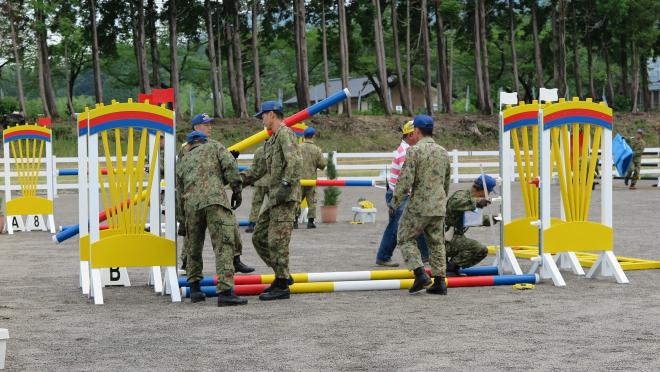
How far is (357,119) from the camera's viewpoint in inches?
2381

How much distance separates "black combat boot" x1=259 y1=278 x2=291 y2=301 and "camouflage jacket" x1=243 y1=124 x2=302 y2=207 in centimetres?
76

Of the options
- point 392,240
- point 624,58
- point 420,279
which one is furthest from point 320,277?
point 624,58

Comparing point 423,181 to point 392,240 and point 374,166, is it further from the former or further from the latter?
point 374,166

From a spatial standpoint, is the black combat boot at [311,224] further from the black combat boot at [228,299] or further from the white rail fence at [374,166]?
the white rail fence at [374,166]

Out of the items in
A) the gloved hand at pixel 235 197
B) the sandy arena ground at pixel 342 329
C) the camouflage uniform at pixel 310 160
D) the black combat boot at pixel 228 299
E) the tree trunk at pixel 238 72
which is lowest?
the sandy arena ground at pixel 342 329

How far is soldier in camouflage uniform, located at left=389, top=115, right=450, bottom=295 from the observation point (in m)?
11.2

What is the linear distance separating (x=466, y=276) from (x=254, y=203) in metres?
6.13

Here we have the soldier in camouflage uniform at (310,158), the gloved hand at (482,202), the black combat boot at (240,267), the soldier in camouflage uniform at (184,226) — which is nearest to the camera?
the soldier in camouflage uniform at (184,226)

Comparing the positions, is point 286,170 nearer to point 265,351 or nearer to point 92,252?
point 92,252

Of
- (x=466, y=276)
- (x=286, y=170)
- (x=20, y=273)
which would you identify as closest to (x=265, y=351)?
(x=286, y=170)

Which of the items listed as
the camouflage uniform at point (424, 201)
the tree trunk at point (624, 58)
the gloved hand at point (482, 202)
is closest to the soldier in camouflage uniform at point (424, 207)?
the camouflage uniform at point (424, 201)

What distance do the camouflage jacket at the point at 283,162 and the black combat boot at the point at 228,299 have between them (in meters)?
0.93

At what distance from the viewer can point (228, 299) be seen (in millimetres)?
10672

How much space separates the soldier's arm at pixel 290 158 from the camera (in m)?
10.8
